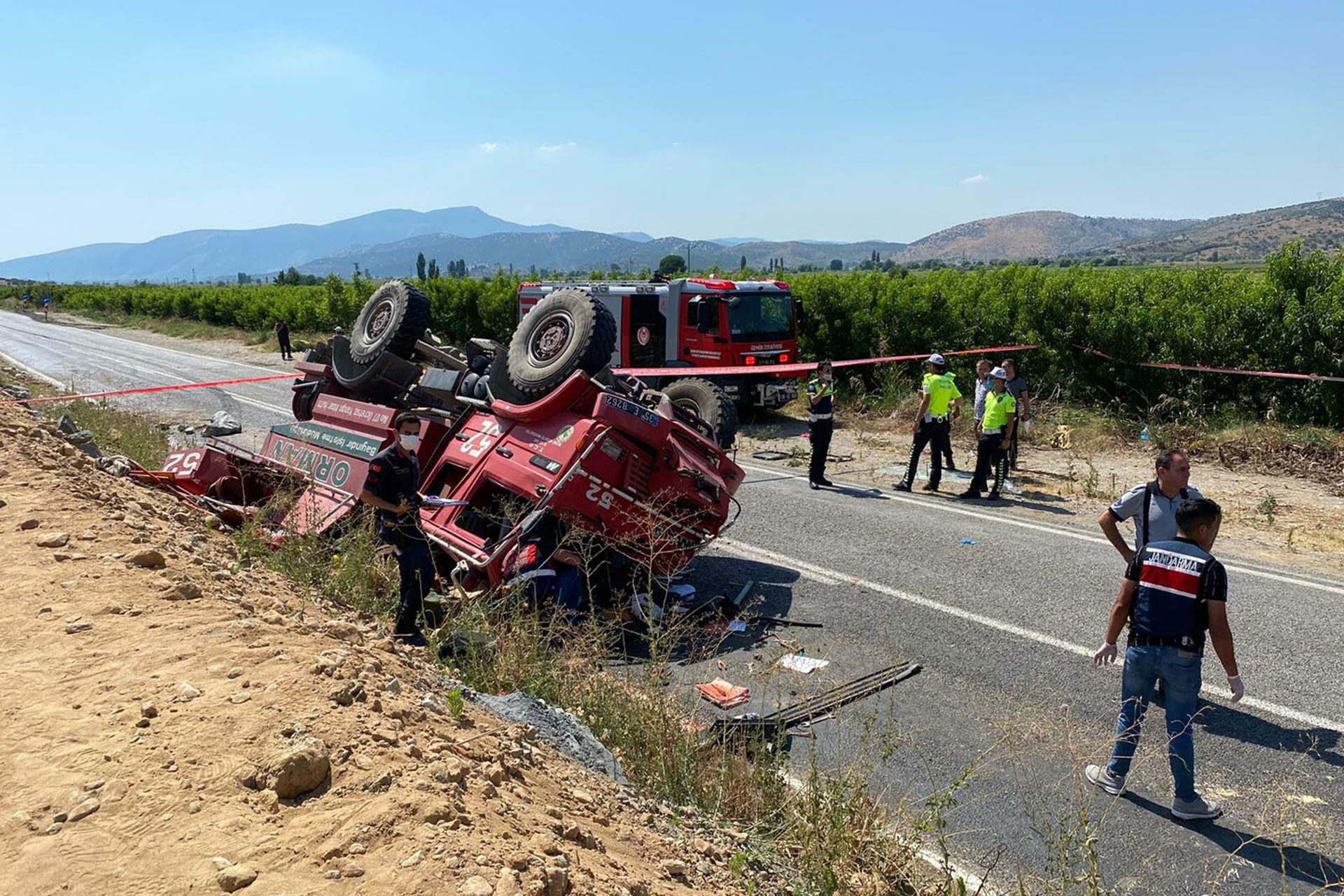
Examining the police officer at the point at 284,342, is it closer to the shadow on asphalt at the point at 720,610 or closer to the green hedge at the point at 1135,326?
the green hedge at the point at 1135,326

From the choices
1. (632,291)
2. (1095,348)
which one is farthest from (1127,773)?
(632,291)

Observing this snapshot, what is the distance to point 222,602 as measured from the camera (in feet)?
15.1

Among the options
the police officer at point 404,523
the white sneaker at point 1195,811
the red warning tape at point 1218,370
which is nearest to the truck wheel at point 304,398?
the police officer at point 404,523

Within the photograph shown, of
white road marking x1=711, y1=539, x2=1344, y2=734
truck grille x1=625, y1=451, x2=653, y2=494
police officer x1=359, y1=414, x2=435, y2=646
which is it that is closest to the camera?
white road marking x1=711, y1=539, x2=1344, y2=734

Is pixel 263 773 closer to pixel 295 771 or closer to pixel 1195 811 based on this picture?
pixel 295 771

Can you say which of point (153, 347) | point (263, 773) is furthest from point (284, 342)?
point (263, 773)

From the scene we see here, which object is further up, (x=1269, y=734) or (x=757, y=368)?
(x=757, y=368)

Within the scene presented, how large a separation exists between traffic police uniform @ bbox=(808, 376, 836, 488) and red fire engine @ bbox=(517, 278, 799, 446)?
4572mm

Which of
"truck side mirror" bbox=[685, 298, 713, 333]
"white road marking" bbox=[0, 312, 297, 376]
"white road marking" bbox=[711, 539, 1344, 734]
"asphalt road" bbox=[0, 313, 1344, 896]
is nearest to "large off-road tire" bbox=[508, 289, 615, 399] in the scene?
"asphalt road" bbox=[0, 313, 1344, 896]

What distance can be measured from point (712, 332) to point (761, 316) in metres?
1.18

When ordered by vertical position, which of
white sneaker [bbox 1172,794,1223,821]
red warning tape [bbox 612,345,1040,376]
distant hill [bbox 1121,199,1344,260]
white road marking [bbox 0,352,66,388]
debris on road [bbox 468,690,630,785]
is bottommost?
white sneaker [bbox 1172,794,1223,821]

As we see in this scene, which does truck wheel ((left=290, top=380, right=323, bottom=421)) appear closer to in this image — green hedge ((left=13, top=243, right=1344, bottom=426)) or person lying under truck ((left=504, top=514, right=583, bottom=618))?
person lying under truck ((left=504, top=514, right=583, bottom=618))

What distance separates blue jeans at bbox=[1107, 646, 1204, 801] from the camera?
441cm

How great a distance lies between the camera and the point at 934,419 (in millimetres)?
11773
